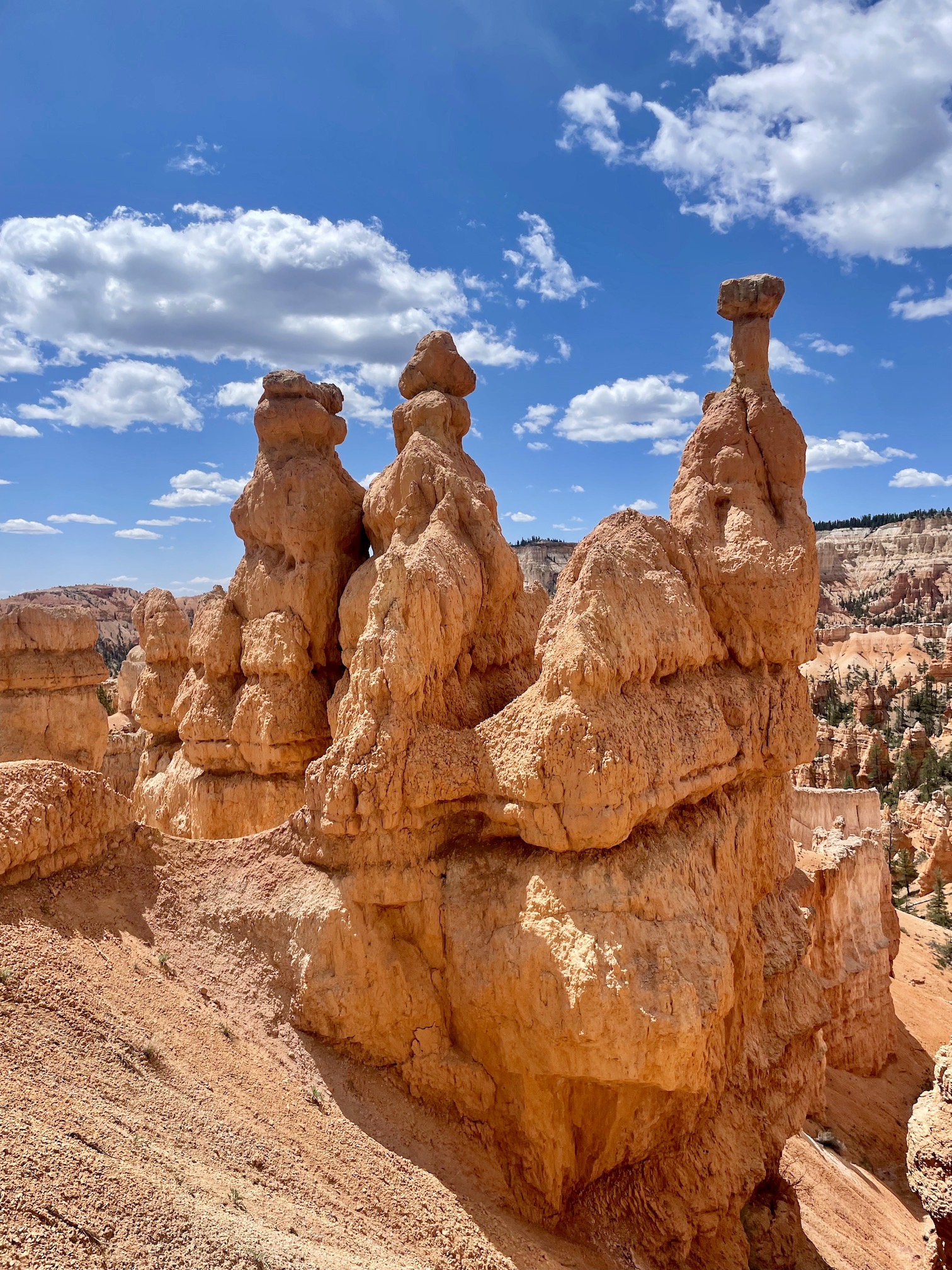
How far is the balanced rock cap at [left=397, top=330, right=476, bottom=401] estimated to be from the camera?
1173 centimetres

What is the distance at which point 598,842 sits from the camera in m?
7.70

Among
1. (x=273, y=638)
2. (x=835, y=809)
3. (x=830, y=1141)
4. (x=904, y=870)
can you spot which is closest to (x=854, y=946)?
(x=830, y=1141)

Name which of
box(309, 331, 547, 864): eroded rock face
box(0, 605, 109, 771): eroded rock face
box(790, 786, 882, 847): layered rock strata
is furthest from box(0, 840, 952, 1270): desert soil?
box(790, 786, 882, 847): layered rock strata

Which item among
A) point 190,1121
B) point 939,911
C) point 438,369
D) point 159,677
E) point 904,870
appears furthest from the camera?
point 904,870

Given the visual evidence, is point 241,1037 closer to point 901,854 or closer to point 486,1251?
point 486,1251

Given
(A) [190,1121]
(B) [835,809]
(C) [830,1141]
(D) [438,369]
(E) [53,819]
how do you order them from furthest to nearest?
(B) [835,809] < (C) [830,1141] < (D) [438,369] < (E) [53,819] < (A) [190,1121]

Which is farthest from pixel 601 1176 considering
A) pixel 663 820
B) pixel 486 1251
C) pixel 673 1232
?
pixel 663 820

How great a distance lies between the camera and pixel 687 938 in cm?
765

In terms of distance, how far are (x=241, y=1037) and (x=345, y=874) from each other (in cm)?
180

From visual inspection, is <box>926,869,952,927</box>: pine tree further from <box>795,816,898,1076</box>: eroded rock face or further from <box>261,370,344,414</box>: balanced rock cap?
<box>261,370,344,414</box>: balanced rock cap

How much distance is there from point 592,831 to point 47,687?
444 inches

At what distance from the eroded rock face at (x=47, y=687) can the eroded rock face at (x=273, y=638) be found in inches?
100

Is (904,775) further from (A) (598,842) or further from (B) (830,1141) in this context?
(A) (598,842)

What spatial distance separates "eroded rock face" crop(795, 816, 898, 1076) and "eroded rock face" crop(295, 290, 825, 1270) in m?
7.73
